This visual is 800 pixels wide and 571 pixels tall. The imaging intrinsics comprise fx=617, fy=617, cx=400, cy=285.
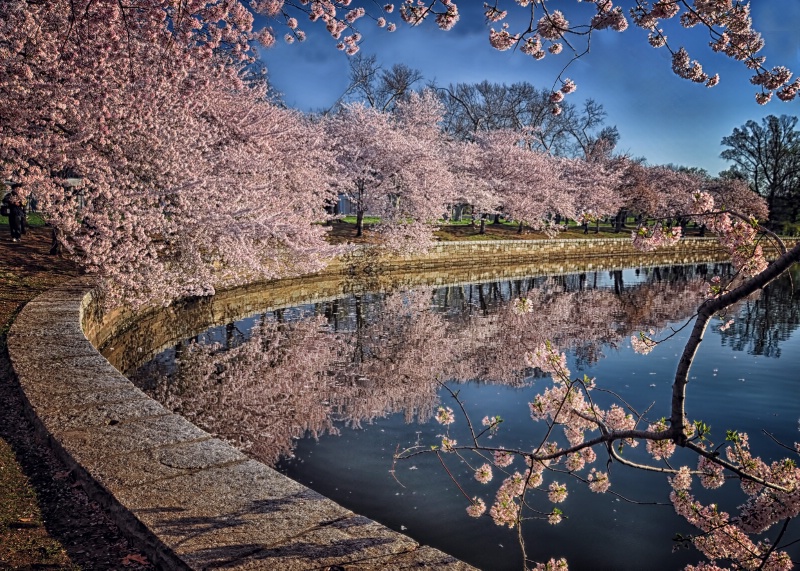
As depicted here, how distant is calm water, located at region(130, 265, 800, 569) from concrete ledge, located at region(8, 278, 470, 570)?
5.94 feet

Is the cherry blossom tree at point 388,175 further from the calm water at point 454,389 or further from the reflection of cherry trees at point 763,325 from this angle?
the reflection of cherry trees at point 763,325

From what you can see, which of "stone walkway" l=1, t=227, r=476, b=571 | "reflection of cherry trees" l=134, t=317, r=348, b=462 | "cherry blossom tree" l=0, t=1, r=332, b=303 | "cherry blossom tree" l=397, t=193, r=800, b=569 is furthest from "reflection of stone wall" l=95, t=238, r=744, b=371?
"cherry blossom tree" l=397, t=193, r=800, b=569

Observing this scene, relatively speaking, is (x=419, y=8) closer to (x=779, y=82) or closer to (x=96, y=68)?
(x=779, y=82)

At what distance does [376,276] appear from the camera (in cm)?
2639

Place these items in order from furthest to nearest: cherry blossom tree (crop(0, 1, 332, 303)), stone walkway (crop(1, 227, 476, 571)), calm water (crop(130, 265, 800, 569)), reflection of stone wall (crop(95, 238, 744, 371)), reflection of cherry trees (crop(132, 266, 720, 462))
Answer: reflection of stone wall (crop(95, 238, 744, 371)) → cherry blossom tree (crop(0, 1, 332, 303)) → reflection of cherry trees (crop(132, 266, 720, 462)) → calm water (crop(130, 265, 800, 569)) → stone walkway (crop(1, 227, 476, 571))

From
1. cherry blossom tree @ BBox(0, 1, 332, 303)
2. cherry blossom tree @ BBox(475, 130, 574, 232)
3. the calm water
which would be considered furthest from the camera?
cherry blossom tree @ BBox(475, 130, 574, 232)

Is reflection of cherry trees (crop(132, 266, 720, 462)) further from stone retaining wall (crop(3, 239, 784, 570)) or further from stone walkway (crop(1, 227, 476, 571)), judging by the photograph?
stone walkway (crop(1, 227, 476, 571))

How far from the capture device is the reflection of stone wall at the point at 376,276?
1279 centimetres

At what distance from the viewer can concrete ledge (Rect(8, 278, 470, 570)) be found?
3.11 metres

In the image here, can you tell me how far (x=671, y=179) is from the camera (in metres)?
60.6

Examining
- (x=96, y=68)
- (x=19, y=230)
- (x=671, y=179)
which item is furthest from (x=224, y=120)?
(x=671, y=179)

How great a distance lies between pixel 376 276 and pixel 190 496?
74.7 ft

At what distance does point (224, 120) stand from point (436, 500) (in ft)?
53.3

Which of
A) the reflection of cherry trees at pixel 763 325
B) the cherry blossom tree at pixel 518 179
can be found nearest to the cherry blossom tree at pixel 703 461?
the reflection of cherry trees at pixel 763 325
